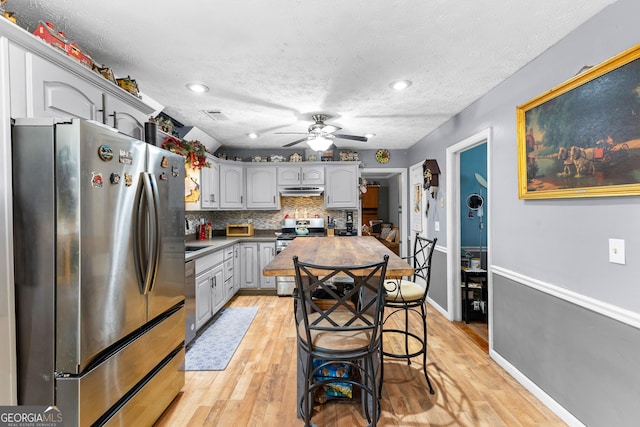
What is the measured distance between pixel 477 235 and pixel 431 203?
2.58 feet

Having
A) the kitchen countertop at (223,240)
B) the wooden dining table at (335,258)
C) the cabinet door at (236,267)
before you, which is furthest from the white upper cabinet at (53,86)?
the cabinet door at (236,267)

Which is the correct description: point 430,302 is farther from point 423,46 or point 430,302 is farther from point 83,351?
point 83,351

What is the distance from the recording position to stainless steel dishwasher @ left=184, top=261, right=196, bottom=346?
283 centimetres

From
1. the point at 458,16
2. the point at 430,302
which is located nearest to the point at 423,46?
the point at 458,16

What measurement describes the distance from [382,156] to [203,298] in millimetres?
3737

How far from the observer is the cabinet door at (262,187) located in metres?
5.12

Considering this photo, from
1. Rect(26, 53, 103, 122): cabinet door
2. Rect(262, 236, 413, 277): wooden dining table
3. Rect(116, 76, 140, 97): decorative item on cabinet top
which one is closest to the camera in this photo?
Rect(26, 53, 103, 122): cabinet door

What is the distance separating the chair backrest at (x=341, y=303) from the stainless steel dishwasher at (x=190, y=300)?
4.61 ft

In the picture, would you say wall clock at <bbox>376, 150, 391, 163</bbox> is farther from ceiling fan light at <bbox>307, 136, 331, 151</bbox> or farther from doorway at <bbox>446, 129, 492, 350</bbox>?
ceiling fan light at <bbox>307, 136, 331, 151</bbox>

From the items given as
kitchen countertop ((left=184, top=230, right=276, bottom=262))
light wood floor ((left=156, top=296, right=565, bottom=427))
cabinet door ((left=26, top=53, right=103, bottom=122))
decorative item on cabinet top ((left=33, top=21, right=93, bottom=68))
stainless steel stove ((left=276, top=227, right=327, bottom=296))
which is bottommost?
light wood floor ((left=156, top=296, right=565, bottom=427))

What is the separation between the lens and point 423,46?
1.99 m

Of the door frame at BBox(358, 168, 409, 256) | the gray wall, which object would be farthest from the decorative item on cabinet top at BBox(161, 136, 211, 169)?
the gray wall

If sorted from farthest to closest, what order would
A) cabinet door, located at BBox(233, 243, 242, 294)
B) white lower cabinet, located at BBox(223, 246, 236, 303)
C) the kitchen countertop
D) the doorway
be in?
1. cabinet door, located at BBox(233, 243, 242, 294)
2. white lower cabinet, located at BBox(223, 246, 236, 303)
3. the kitchen countertop
4. the doorway

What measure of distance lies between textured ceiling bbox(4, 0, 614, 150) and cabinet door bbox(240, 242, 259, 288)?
7.70 feet
